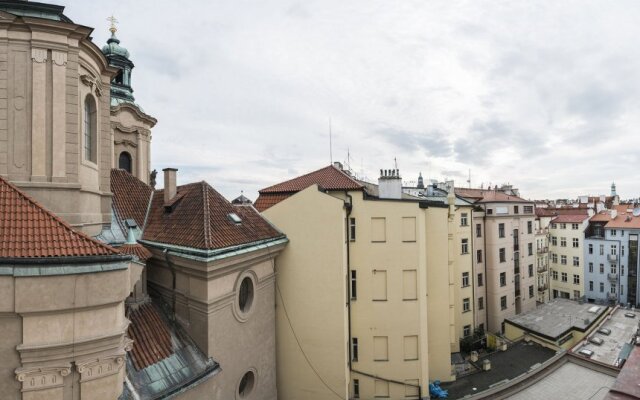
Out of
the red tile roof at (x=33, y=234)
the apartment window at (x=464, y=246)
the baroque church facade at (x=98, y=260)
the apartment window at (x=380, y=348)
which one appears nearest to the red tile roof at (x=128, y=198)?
the baroque church facade at (x=98, y=260)

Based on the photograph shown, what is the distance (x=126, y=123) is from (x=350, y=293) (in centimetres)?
2035

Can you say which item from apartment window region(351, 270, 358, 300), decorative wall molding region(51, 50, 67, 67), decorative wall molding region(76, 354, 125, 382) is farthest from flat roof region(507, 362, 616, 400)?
decorative wall molding region(51, 50, 67, 67)

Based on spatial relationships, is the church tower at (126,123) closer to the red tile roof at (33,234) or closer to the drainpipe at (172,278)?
the drainpipe at (172,278)

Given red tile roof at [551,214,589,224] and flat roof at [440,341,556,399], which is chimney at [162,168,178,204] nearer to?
flat roof at [440,341,556,399]

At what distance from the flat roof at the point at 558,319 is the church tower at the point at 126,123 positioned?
111ft

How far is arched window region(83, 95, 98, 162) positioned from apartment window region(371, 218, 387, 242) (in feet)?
41.6

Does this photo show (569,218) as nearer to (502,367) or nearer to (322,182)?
(502,367)

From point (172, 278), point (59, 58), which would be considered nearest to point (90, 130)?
point (59, 58)

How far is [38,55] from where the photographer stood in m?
10.5

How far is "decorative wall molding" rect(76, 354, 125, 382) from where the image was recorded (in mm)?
7188

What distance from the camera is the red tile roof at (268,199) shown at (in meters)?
18.7

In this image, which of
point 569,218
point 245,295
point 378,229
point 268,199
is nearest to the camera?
point 245,295

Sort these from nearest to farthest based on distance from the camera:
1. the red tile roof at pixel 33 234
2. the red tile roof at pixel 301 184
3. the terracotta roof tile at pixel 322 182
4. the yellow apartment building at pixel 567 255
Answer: the red tile roof at pixel 33 234 → the terracotta roof tile at pixel 322 182 → the red tile roof at pixel 301 184 → the yellow apartment building at pixel 567 255

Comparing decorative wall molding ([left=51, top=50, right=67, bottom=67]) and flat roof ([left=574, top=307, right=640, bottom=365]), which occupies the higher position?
decorative wall molding ([left=51, top=50, right=67, bottom=67])
